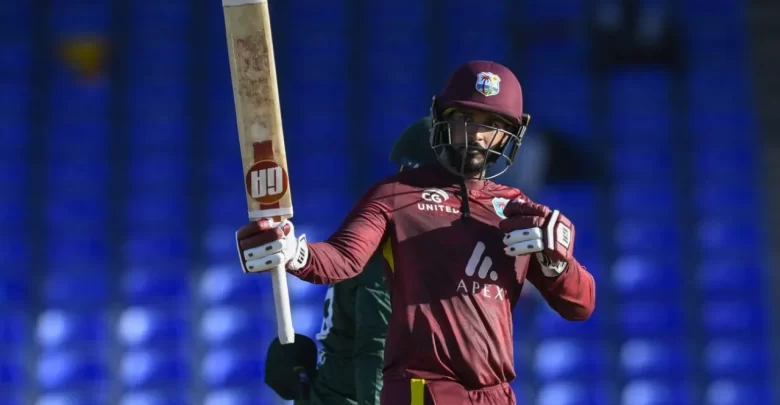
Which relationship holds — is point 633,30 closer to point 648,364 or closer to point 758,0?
point 758,0

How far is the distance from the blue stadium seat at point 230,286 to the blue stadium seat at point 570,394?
150 cm

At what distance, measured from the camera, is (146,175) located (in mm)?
6488

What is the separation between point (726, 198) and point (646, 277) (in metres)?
0.63

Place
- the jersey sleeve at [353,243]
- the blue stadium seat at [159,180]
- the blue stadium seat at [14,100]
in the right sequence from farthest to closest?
the blue stadium seat at [14,100] → the blue stadium seat at [159,180] → the jersey sleeve at [353,243]

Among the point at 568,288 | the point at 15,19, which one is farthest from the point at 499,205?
the point at 15,19

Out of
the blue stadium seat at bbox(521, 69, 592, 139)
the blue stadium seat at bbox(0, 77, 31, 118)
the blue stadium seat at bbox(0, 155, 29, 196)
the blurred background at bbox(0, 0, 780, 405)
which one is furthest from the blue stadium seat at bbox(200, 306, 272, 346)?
the blue stadium seat at bbox(521, 69, 592, 139)

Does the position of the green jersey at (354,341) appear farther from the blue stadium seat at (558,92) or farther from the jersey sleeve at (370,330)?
the blue stadium seat at (558,92)

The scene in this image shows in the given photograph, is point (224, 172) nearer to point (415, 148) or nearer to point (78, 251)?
point (78, 251)

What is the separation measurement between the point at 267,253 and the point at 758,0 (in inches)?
212

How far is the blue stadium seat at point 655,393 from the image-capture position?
19.7 feet

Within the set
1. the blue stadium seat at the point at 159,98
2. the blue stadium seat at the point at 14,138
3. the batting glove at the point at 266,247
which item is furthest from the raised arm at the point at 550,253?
the blue stadium seat at the point at 14,138

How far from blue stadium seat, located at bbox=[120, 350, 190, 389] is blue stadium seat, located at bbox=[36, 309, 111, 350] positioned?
177mm

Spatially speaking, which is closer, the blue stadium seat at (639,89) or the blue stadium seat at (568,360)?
the blue stadium seat at (568,360)

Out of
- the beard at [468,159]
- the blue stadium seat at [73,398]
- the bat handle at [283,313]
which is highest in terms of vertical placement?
the beard at [468,159]
